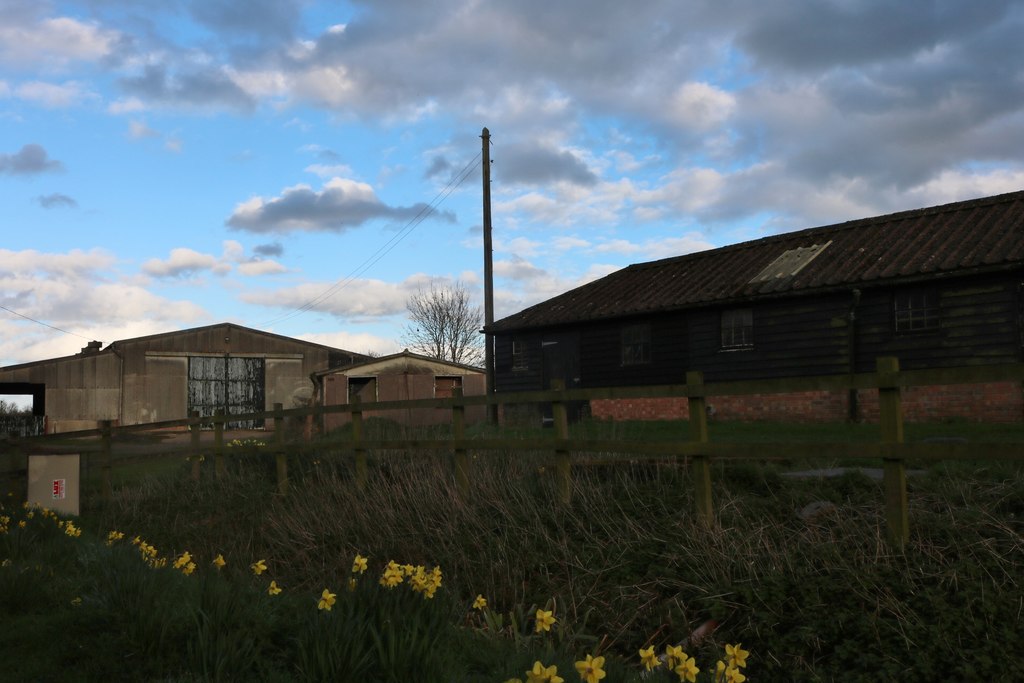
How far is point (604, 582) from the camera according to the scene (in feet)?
19.5

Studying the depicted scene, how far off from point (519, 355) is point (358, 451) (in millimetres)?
17327

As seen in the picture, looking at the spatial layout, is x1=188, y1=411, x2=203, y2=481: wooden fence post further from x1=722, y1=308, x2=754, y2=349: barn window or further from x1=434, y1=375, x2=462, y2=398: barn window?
x1=434, y1=375, x2=462, y2=398: barn window

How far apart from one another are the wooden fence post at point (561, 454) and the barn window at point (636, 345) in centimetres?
1649

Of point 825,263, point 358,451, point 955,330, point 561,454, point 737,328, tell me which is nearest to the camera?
point 561,454

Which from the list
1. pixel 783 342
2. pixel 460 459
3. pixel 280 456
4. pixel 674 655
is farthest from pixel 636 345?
pixel 674 655

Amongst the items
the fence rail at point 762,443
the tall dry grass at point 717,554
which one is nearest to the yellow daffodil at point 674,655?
the tall dry grass at point 717,554

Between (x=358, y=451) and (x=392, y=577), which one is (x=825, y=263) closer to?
(x=358, y=451)

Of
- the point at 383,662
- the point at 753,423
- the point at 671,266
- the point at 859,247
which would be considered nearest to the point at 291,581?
the point at 383,662

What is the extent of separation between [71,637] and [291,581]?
2592 mm

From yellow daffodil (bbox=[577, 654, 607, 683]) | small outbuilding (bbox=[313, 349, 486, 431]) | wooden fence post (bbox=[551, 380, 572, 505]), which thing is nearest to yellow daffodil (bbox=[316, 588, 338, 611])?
yellow daffodil (bbox=[577, 654, 607, 683])

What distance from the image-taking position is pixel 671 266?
26.5 m

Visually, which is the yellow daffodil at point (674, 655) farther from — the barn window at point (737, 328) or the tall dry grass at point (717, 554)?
the barn window at point (737, 328)

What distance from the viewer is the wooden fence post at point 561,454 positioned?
7348 millimetres

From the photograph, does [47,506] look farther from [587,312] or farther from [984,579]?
[587,312]
